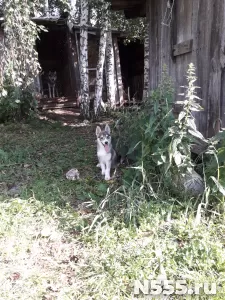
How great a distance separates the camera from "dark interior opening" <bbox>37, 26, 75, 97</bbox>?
518 inches

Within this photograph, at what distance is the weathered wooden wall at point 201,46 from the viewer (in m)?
3.35

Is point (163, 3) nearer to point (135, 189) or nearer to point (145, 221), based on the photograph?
point (135, 189)

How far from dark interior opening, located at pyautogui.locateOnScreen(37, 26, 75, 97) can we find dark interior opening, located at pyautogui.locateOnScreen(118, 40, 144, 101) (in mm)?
2813

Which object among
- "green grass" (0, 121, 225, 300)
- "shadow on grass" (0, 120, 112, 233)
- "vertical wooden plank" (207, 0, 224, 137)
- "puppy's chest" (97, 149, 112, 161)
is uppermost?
"vertical wooden plank" (207, 0, 224, 137)

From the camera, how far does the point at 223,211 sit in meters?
2.77

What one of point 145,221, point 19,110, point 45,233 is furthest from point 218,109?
point 19,110

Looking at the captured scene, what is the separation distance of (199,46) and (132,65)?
37.0ft

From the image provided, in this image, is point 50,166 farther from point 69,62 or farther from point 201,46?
point 69,62

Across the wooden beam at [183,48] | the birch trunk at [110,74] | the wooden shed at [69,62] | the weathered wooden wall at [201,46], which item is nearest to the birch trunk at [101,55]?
the birch trunk at [110,74]

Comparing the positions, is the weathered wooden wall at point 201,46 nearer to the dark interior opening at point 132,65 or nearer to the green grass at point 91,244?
the green grass at point 91,244

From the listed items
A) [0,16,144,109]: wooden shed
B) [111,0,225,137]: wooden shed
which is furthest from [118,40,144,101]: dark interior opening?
[111,0,225,137]: wooden shed

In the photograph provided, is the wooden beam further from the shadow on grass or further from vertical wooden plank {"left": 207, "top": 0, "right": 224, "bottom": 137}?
the shadow on grass

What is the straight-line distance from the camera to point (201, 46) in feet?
12.1

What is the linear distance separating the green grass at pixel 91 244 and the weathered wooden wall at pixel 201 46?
4.41ft
